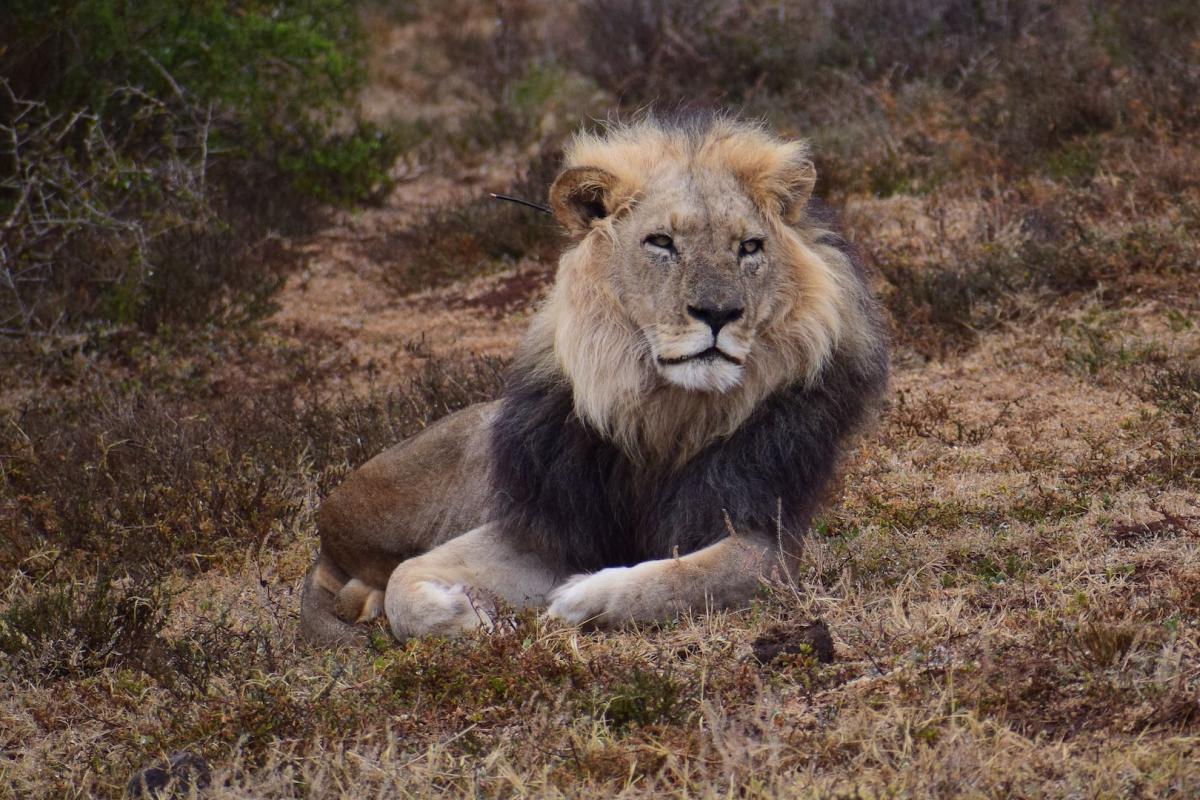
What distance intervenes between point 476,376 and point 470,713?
3.62m

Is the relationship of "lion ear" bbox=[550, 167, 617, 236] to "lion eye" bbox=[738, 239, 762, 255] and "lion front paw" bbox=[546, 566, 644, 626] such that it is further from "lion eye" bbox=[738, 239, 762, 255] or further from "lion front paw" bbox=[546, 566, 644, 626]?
"lion front paw" bbox=[546, 566, 644, 626]

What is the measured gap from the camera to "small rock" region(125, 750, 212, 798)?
378 centimetres

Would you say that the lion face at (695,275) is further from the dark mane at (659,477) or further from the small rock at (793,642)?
the small rock at (793,642)

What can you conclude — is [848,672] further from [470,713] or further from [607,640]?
[470,713]

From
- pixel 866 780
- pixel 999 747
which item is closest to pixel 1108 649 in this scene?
pixel 999 747

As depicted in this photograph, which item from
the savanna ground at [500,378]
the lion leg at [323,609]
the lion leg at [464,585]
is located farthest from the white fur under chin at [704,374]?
the lion leg at [323,609]

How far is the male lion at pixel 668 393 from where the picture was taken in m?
4.54

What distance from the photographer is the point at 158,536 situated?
21.2 ft

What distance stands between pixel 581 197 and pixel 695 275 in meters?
0.57

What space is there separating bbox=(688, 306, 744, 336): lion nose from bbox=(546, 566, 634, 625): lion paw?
78cm

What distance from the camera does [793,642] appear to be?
4.17 m

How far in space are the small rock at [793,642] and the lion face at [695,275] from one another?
0.75m

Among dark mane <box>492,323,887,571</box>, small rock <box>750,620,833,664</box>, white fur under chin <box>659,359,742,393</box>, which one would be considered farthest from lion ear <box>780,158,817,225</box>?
small rock <box>750,620,833,664</box>

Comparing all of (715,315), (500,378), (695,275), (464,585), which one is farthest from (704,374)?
(500,378)
